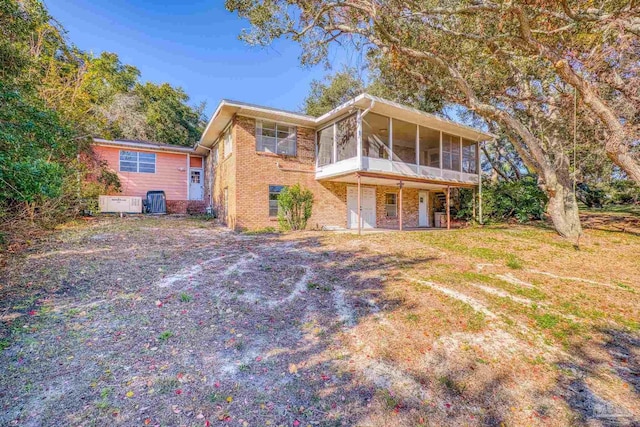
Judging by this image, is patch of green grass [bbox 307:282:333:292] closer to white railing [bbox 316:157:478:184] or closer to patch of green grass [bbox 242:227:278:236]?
patch of green grass [bbox 242:227:278:236]

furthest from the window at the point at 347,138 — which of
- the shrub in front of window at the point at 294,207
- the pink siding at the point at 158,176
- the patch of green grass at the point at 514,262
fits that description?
the pink siding at the point at 158,176

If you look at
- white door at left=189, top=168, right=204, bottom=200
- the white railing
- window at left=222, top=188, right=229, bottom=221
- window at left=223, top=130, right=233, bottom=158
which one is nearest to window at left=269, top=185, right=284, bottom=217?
the white railing

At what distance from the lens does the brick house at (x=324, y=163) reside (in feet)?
36.5

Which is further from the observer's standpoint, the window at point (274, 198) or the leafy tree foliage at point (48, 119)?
the window at point (274, 198)

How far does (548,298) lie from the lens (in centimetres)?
A: 511

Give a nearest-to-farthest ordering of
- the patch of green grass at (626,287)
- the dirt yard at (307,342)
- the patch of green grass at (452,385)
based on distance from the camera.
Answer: the dirt yard at (307,342) → the patch of green grass at (452,385) → the patch of green grass at (626,287)

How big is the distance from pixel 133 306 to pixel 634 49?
12.6m

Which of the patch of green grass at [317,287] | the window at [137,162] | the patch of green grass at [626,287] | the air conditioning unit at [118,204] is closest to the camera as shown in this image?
the patch of green grass at [317,287]

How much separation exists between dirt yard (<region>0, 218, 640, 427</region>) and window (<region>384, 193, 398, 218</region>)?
8.10 m

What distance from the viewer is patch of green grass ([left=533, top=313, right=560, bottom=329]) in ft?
13.7

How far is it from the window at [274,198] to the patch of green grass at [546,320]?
29.7ft

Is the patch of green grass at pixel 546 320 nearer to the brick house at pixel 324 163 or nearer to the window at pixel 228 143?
the brick house at pixel 324 163

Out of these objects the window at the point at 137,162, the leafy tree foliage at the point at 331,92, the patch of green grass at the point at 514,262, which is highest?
the leafy tree foliage at the point at 331,92

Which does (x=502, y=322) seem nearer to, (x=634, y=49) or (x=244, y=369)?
(x=244, y=369)
